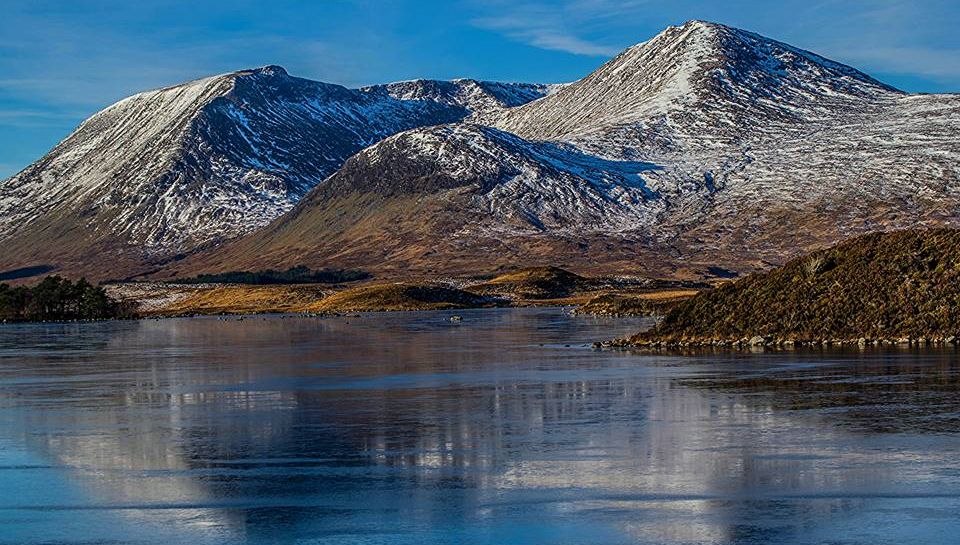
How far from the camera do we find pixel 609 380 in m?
48.4

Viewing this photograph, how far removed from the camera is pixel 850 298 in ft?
209

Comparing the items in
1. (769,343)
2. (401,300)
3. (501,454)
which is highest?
(401,300)

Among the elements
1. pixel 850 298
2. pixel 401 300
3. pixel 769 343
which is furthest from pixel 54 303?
pixel 850 298

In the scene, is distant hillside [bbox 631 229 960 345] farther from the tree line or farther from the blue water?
the tree line

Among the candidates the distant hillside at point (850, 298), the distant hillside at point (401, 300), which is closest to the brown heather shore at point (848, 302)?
the distant hillside at point (850, 298)

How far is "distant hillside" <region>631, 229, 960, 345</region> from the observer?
61.2 meters

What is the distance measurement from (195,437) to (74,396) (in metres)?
15.6

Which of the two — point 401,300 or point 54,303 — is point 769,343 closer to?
point 401,300

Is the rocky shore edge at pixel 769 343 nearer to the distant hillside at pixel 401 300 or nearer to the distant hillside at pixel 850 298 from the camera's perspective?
the distant hillside at pixel 850 298

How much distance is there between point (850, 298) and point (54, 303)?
479 ft

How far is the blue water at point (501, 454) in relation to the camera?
2177 centimetres

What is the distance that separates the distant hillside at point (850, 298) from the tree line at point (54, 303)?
133 metres

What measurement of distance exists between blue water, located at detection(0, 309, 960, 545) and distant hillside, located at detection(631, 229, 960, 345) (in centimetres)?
651

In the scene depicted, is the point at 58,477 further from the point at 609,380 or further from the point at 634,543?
the point at 609,380
